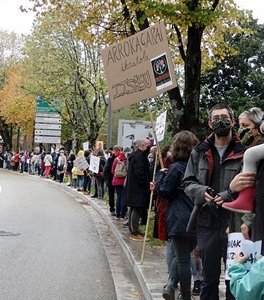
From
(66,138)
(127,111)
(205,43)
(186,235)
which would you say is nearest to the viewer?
(186,235)

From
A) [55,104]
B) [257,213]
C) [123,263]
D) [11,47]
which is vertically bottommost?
[123,263]

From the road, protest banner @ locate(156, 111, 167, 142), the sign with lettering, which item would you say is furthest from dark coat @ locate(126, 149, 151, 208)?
the sign with lettering

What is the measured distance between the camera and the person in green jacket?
2.67 m

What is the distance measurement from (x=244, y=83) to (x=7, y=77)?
35.0m

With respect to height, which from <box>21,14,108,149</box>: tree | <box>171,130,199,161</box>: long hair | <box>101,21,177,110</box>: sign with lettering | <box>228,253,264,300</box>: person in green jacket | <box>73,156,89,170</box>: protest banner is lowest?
<box>228,253,264,300</box>: person in green jacket

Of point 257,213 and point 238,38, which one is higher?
point 238,38

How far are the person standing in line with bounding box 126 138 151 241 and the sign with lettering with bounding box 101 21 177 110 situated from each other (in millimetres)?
2083

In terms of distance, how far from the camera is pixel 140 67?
7742mm

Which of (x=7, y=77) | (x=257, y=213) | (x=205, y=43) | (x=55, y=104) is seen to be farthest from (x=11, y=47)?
(x=257, y=213)

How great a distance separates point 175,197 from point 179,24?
637 centimetres

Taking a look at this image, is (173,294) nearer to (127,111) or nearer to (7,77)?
(127,111)

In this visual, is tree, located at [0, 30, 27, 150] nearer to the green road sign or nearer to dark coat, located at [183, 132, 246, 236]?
the green road sign

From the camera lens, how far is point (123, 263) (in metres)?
8.77

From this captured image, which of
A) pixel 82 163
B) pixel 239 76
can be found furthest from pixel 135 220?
pixel 239 76
